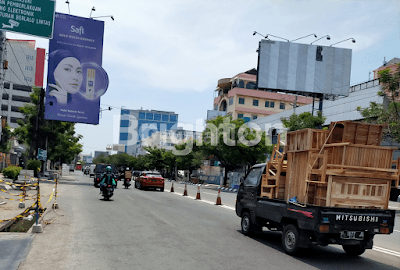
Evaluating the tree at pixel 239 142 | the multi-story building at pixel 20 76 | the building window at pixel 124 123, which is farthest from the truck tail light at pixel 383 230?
the building window at pixel 124 123

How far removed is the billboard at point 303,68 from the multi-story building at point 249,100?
26.8 meters

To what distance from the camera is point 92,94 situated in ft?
101

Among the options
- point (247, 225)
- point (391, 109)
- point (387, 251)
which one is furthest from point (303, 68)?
point (387, 251)

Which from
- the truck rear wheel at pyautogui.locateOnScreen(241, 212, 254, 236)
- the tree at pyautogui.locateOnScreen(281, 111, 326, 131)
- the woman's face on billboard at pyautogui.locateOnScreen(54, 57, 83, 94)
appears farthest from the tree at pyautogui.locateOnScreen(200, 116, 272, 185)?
the truck rear wheel at pyautogui.locateOnScreen(241, 212, 254, 236)

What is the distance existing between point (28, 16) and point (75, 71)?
1528 centimetres

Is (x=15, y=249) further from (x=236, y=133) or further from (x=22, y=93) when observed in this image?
(x=22, y=93)

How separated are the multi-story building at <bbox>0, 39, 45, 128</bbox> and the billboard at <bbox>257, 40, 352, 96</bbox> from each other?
6683 cm

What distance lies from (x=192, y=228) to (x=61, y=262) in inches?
185

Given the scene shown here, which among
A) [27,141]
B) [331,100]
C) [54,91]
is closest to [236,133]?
[331,100]

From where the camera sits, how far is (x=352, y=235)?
23.6 feet

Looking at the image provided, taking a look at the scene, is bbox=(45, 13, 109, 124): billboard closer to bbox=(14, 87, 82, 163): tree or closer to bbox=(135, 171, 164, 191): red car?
bbox=(135, 171, 164, 191): red car

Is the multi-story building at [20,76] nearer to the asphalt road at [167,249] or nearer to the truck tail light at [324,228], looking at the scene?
the asphalt road at [167,249]

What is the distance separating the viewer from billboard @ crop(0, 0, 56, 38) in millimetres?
14266

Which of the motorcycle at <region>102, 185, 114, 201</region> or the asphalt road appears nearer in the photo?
the asphalt road
